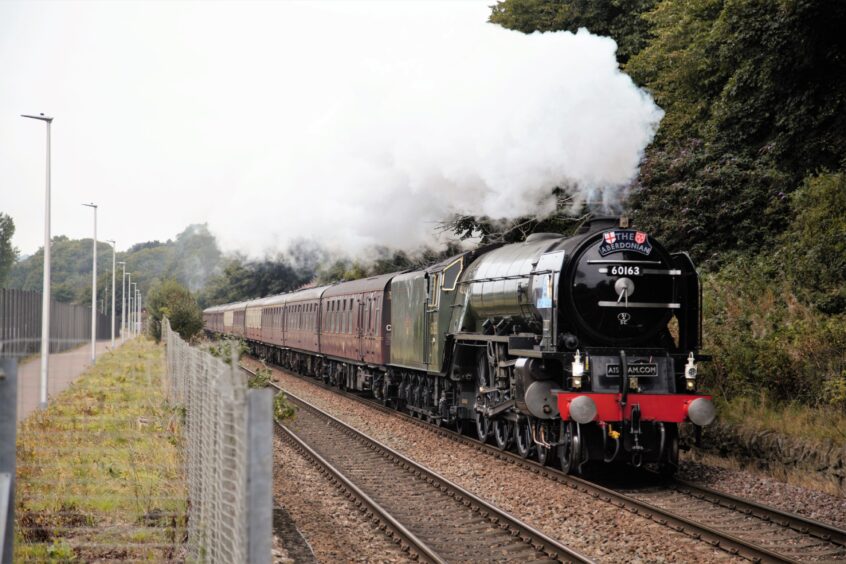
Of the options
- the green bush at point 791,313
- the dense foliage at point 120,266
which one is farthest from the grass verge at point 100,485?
the dense foliage at point 120,266

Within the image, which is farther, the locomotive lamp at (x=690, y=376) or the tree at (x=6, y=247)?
the tree at (x=6, y=247)

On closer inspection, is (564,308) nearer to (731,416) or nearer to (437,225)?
(731,416)

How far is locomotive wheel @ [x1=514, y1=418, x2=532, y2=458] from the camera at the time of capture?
12695 mm

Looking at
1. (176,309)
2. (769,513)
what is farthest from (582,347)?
(176,309)

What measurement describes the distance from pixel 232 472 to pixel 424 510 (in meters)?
4.96

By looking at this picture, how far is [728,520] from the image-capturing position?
354 inches

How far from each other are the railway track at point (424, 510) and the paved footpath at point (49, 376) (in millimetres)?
5423

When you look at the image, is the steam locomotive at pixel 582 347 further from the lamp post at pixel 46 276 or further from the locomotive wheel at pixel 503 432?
the lamp post at pixel 46 276

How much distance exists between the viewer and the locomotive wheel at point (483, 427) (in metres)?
14.5

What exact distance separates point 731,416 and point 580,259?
405cm

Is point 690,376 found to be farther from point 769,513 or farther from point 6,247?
point 6,247

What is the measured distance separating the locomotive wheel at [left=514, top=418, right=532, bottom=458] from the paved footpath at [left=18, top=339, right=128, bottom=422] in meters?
7.71

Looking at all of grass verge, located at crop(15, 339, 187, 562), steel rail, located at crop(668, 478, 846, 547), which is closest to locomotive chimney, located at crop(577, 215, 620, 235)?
steel rail, located at crop(668, 478, 846, 547)

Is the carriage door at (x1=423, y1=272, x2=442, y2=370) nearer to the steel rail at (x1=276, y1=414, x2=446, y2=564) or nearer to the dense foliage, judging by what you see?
the steel rail at (x1=276, y1=414, x2=446, y2=564)
